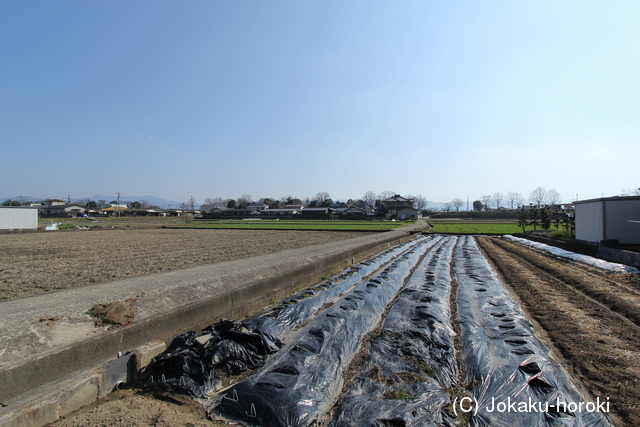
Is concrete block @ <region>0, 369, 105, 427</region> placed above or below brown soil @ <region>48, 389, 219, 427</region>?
above

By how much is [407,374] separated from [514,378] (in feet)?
3.27

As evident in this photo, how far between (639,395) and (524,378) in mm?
924

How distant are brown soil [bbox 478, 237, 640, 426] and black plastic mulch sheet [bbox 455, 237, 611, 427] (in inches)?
11.3

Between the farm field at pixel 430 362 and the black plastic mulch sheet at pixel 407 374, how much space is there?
0.04 ft

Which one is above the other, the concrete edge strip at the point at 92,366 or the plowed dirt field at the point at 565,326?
the concrete edge strip at the point at 92,366

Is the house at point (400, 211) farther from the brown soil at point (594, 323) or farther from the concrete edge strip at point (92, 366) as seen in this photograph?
the concrete edge strip at point (92, 366)

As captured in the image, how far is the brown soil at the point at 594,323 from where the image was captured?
10.3 feet

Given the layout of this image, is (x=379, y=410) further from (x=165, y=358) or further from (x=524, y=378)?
(x=165, y=358)

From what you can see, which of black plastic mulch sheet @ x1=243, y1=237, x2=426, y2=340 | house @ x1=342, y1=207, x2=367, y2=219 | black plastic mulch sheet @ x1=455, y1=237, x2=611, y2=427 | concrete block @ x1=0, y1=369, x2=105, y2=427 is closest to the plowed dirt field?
concrete block @ x1=0, y1=369, x2=105, y2=427

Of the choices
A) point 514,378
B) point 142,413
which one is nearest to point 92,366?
A: point 142,413

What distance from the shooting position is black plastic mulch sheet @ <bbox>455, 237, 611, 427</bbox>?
2650 mm

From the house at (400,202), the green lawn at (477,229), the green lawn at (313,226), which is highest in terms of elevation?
the house at (400,202)

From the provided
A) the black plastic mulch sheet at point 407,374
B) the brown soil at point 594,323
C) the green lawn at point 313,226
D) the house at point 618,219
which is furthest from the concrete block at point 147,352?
the green lawn at point 313,226

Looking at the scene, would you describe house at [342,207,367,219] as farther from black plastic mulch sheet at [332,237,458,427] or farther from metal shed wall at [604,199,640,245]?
black plastic mulch sheet at [332,237,458,427]
